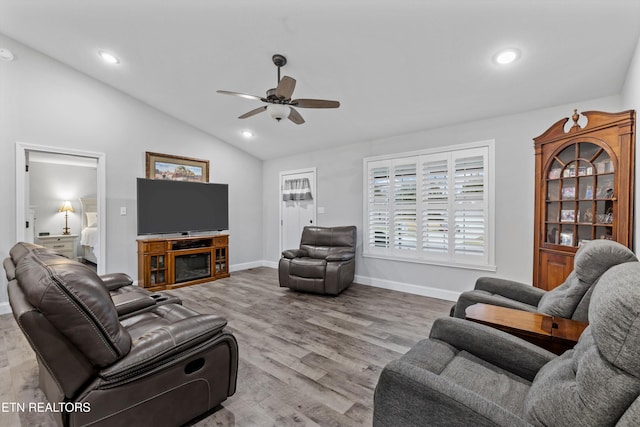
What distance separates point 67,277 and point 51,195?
721 centimetres

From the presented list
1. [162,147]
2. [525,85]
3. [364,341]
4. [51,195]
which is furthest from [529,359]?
[51,195]

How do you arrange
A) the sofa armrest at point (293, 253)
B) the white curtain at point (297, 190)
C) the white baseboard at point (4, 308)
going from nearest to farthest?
the white baseboard at point (4, 308) < the sofa armrest at point (293, 253) < the white curtain at point (297, 190)

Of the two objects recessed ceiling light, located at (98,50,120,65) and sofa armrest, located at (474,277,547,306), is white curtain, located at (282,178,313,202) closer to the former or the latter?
recessed ceiling light, located at (98,50,120,65)

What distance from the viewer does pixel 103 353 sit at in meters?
Answer: 1.31

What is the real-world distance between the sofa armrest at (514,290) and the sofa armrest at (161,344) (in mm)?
2376

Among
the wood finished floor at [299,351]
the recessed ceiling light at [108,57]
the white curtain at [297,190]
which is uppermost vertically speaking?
the recessed ceiling light at [108,57]

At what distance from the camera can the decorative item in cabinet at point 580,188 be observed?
7.72 ft

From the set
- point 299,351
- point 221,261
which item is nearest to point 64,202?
point 221,261

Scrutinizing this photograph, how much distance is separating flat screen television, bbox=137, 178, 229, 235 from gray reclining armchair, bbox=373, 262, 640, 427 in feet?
15.2

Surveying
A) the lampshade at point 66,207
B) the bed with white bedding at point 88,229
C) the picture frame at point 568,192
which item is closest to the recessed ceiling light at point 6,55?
the bed with white bedding at point 88,229

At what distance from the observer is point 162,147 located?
5.09 meters

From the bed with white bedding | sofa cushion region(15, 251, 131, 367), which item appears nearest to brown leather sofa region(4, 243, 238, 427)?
sofa cushion region(15, 251, 131, 367)

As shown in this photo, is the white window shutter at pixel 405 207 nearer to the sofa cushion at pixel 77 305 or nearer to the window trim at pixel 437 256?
the window trim at pixel 437 256

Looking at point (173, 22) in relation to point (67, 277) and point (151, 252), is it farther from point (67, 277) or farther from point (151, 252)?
point (151, 252)
